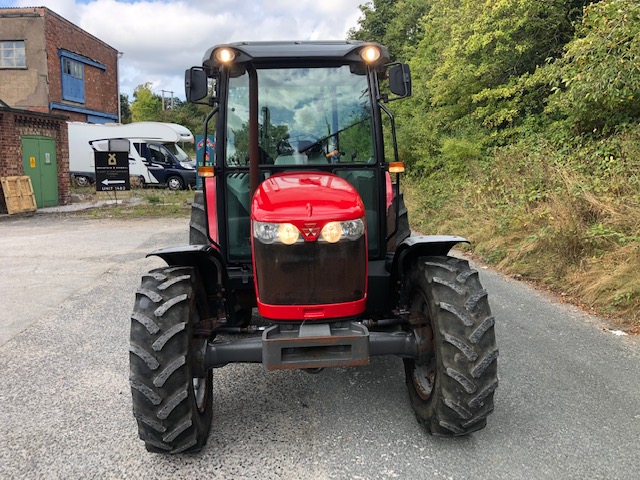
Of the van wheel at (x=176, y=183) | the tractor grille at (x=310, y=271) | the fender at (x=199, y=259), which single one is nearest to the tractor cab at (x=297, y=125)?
the fender at (x=199, y=259)

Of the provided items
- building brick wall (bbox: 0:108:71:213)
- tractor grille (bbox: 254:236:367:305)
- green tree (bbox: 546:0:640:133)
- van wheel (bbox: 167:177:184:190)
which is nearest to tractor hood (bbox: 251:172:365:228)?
tractor grille (bbox: 254:236:367:305)

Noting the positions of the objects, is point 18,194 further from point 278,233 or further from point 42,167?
point 278,233

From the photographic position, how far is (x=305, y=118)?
12.4 ft

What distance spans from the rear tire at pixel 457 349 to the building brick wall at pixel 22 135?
15.3m

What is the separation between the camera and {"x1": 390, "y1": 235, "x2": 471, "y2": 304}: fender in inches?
126

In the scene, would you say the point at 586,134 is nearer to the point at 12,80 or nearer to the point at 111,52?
the point at 12,80

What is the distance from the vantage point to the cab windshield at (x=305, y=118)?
3695 mm

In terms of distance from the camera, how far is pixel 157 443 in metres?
2.83

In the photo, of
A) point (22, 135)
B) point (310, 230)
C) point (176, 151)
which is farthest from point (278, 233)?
point (176, 151)

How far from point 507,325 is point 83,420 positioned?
3877 millimetres

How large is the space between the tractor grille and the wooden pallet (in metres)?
14.5

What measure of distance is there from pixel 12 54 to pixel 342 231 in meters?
28.4

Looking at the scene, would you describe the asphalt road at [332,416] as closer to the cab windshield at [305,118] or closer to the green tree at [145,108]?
the cab windshield at [305,118]

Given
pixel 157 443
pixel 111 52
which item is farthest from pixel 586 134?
pixel 111 52
